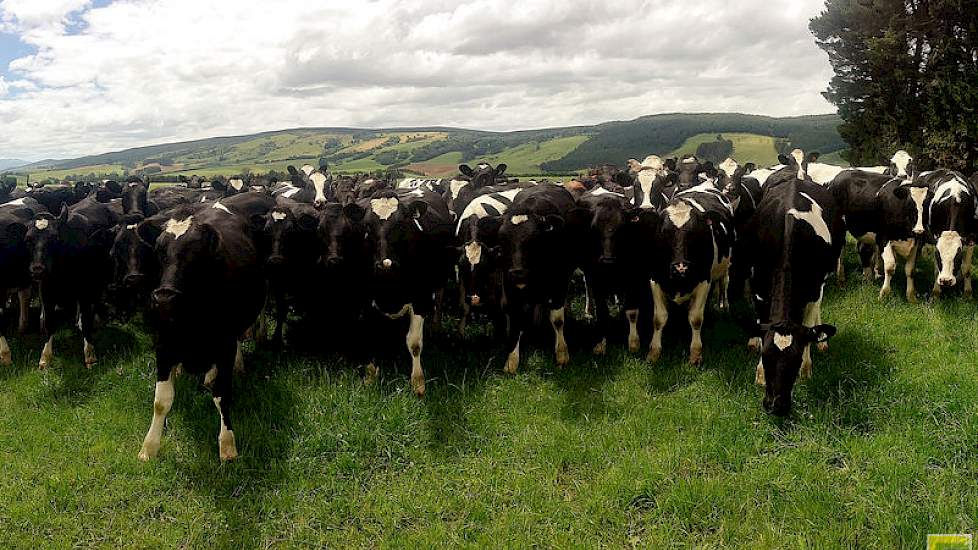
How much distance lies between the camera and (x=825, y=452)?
20.7 ft

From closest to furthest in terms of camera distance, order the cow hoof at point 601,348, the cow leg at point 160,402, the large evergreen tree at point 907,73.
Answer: the cow leg at point 160,402
the cow hoof at point 601,348
the large evergreen tree at point 907,73

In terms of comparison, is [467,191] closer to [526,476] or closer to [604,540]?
[526,476]

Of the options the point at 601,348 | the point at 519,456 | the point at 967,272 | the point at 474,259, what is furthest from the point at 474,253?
the point at 967,272

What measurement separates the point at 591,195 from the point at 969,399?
19.7ft

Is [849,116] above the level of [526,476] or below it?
above

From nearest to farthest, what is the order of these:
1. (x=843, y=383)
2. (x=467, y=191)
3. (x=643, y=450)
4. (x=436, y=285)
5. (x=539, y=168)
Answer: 1. (x=643, y=450)
2. (x=843, y=383)
3. (x=436, y=285)
4. (x=467, y=191)
5. (x=539, y=168)

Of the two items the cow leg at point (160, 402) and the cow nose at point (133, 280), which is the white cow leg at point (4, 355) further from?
the cow leg at point (160, 402)

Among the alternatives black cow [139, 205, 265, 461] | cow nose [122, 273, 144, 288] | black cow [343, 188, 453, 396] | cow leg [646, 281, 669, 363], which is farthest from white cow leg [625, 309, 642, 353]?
Answer: cow nose [122, 273, 144, 288]

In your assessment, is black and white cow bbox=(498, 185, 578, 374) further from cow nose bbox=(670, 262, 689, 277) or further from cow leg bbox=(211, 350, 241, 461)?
cow leg bbox=(211, 350, 241, 461)

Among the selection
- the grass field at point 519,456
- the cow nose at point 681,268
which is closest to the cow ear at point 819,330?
the grass field at point 519,456

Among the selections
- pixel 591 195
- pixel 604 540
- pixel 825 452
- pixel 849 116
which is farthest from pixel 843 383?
pixel 849 116

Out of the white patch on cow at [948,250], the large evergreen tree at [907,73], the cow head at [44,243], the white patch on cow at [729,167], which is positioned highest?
the large evergreen tree at [907,73]

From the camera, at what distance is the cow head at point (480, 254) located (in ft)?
29.7

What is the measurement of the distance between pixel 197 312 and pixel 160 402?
1100 millimetres
